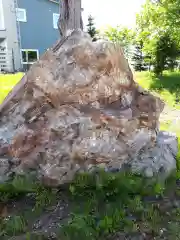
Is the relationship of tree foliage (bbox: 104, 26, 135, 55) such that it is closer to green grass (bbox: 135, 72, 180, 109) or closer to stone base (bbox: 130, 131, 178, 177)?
green grass (bbox: 135, 72, 180, 109)

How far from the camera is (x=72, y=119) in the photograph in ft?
10.5

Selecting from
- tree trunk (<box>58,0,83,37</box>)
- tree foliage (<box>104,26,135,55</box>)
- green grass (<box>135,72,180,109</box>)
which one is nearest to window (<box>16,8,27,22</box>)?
tree foliage (<box>104,26,135,55</box>)

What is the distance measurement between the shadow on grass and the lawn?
6.27 meters

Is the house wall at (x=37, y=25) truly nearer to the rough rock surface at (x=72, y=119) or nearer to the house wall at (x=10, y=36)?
the house wall at (x=10, y=36)

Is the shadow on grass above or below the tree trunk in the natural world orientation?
below

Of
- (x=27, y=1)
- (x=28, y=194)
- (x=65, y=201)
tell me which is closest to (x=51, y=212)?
(x=65, y=201)

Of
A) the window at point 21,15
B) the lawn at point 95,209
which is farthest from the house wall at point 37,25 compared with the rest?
the lawn at point 95,209

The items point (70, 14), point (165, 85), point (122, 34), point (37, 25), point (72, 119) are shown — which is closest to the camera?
point (72, 119)

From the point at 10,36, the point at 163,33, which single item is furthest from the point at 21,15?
the point at 163,33

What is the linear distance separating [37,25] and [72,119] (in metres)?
19.8

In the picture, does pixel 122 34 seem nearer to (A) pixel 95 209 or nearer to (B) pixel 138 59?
(B) pixel 138 59

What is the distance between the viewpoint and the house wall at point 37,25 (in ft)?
68.5

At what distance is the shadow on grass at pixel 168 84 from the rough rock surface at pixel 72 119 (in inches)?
236

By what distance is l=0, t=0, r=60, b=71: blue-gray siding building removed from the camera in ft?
64.3
